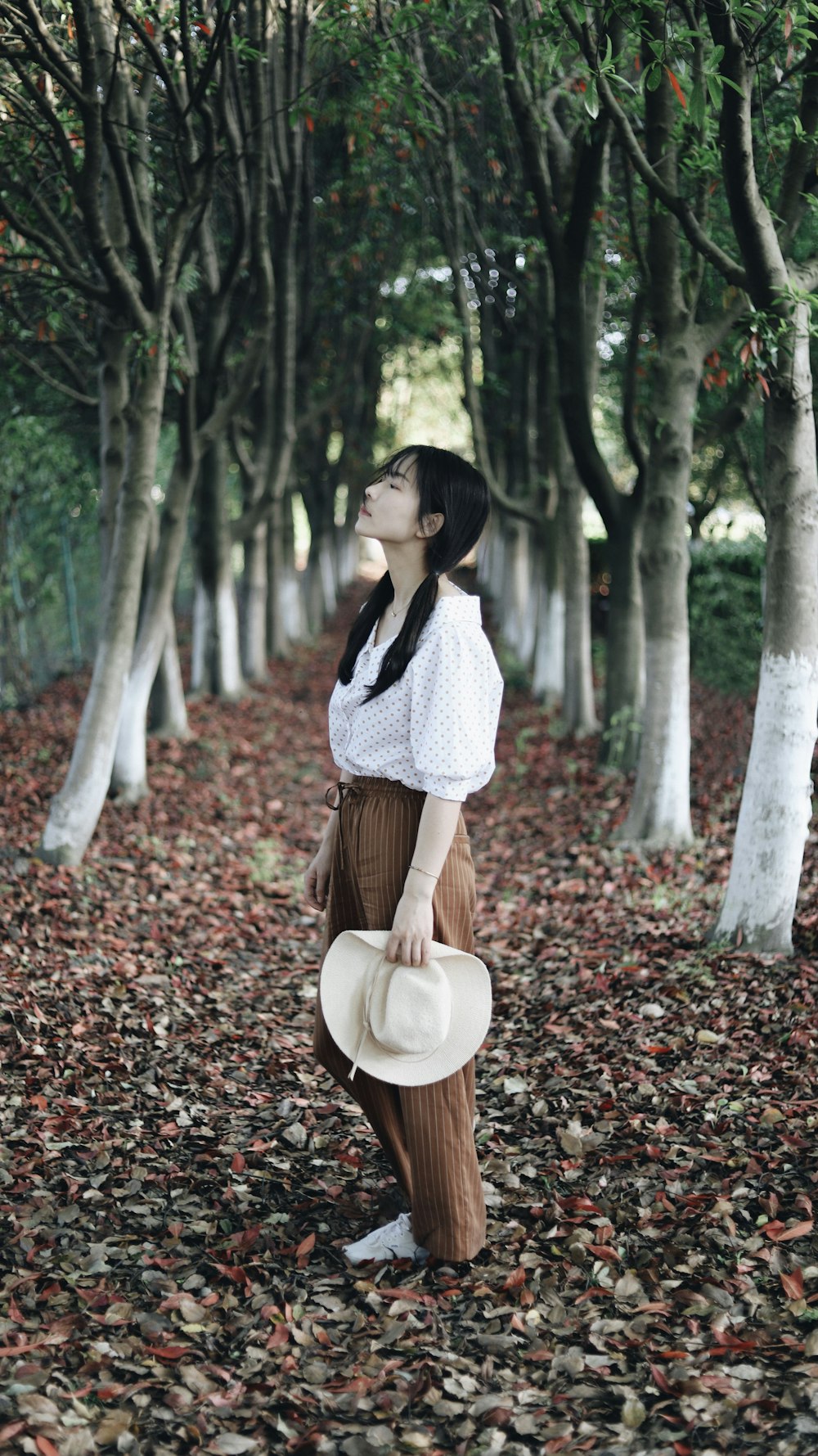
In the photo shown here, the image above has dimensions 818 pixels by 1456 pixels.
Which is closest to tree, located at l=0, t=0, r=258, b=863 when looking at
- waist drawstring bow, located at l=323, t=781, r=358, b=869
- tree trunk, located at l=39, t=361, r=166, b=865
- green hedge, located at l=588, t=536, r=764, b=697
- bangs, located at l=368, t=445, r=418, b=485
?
tree trunk, located at l=39, t=361, r=166, b=865

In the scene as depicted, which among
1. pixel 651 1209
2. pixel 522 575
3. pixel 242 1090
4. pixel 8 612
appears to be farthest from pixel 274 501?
pixel 651 1209

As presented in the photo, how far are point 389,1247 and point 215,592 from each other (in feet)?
40.8

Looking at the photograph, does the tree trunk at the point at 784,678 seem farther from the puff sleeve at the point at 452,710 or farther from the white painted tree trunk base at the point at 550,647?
the white painted tree trunk base at the point at 550,647

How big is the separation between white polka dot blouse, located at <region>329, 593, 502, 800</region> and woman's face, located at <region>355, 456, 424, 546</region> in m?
0.24

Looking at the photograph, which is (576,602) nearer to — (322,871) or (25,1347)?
(322,871)

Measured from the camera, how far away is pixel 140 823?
9320 mm

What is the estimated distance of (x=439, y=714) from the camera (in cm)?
314

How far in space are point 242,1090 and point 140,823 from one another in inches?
180

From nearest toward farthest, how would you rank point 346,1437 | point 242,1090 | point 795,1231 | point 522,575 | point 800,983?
point 346,1437
point 795,1231
point 242,1090
point 800,983
point 522,575

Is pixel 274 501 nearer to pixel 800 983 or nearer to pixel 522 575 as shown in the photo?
pixel 522 575

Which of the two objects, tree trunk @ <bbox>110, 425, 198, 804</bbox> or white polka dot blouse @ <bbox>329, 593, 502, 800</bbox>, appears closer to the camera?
white polka dot blouse @ <bbox>329, 593, 502, 800</bbox>

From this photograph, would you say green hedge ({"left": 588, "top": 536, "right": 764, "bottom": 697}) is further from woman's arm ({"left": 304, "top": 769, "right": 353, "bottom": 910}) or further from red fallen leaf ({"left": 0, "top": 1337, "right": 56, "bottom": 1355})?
red fallen leaf ({"left": 0, "top": 1337, "right": 56, "bottom": 1355})

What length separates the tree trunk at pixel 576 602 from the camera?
13047 millimetres

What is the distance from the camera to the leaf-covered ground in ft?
9.95
